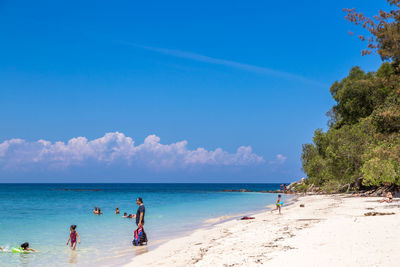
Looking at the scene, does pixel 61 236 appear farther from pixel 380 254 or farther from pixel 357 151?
pixel 357 151

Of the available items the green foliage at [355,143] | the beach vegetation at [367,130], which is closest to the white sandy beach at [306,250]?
the beach vegetation at [367,130]

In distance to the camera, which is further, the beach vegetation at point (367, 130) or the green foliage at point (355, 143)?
the green foliage at point (355, 143)

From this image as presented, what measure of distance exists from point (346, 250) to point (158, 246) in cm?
949

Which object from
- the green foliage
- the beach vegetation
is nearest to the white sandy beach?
the beach vegetation

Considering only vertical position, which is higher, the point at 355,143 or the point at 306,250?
the point at 355,143

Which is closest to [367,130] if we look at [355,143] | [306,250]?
[355,143]

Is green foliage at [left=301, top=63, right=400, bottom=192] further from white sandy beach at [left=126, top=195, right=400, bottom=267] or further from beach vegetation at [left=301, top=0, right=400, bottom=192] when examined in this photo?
white sandy beach at [left=126, top=195, right=400, bottom=267]

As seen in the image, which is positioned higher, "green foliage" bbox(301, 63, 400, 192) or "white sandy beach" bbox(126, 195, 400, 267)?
"green foliage" bbox(301, 63, 400, 192)

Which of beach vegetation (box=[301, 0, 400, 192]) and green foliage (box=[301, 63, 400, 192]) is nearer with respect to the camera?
beach vegetation (box=[301, 0, 400, 192])

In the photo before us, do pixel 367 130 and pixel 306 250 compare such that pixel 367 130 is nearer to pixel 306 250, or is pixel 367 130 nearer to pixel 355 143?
pixel 355 143

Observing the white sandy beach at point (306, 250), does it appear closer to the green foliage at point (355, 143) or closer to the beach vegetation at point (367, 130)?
the beach vegetation at point (367, 130)

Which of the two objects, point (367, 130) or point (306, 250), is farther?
point (367, 130)

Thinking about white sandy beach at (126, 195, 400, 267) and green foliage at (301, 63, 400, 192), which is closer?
white sandy beach at (126, 195, 400, 267)

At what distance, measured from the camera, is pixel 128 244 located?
56.9ft
